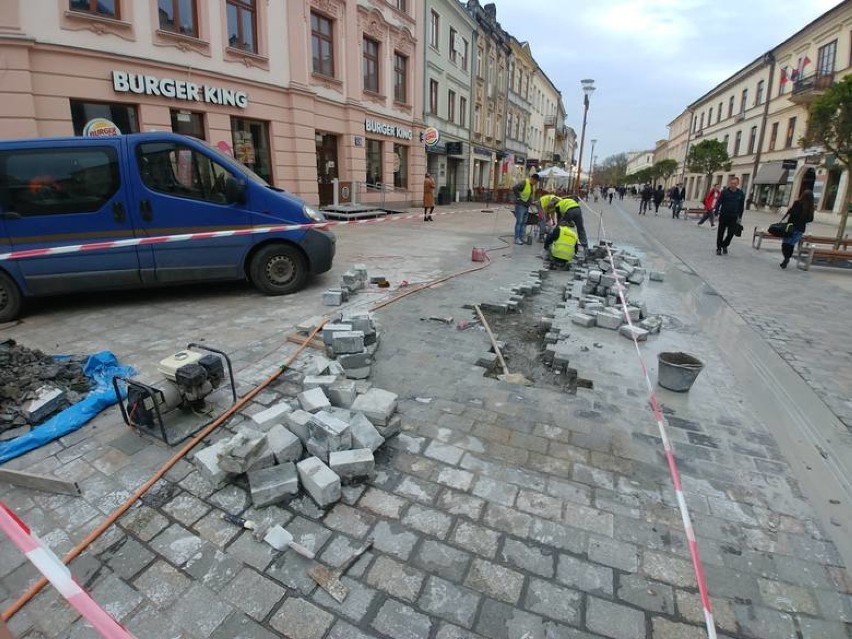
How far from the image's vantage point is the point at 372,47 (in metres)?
20.2

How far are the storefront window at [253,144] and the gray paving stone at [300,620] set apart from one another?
15237 millimetres

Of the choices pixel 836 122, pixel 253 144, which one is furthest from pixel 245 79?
pixel 836 122

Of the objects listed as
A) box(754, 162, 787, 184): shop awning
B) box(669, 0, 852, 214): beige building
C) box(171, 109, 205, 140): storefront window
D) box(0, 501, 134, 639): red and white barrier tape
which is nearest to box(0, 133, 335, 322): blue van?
box(0, 501, 134, 639): red and white barrier tape

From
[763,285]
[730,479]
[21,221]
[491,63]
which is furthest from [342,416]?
[491,63]

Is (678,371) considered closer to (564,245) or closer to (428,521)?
(428,521)

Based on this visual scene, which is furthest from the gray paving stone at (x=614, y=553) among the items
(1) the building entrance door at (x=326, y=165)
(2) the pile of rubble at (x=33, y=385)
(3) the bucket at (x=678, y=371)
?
(1) the building entrance door at (x=326, y=165)

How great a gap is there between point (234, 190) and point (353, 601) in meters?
5.40

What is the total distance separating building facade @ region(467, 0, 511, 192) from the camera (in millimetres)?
31797

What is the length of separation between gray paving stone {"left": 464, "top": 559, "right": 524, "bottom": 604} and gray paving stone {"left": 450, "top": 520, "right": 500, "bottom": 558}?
0.07 m

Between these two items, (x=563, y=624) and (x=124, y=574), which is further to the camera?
(x=124, y=574)

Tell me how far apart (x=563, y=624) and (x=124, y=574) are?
202 cm

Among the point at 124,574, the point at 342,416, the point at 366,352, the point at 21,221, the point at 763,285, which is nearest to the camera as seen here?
the point at 124,574

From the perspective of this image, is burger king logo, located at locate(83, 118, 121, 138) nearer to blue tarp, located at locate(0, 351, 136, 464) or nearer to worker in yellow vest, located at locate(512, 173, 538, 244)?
blue tarp, located at locate(0, 351, 136, 464)

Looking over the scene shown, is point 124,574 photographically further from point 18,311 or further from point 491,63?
point 491,63
